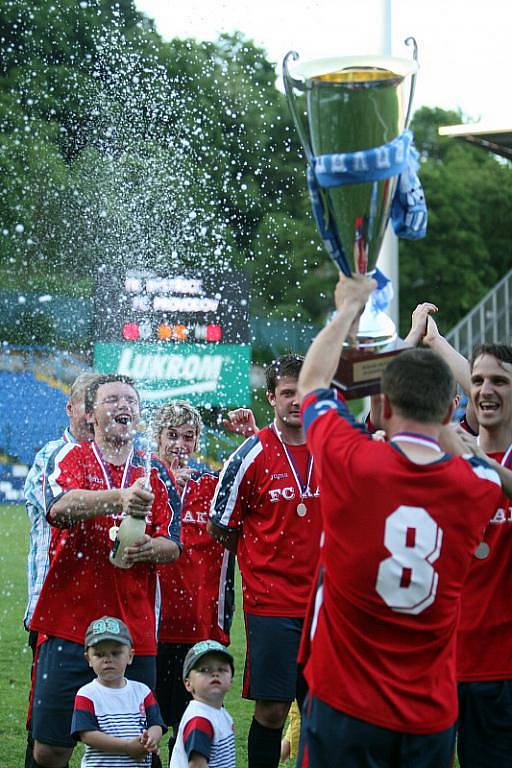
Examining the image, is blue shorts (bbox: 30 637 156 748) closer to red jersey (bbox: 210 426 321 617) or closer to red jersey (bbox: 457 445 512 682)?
red jersey (bbox: 210 426 321 617)

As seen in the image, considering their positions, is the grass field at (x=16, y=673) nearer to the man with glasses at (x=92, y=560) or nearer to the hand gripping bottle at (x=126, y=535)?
the man with glasses at (x=92, y=560)

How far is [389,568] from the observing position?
122 inches

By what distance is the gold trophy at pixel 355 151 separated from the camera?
3.32 meters

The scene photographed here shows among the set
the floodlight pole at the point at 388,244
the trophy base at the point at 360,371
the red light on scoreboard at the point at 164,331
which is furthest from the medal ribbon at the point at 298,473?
the red light on scoreboard at the point at 164,331

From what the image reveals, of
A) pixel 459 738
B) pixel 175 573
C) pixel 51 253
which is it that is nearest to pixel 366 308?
pixel 459 738

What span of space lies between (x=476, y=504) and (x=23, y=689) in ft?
17.3

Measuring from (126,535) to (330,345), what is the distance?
67.3 inches

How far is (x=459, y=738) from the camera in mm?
4090

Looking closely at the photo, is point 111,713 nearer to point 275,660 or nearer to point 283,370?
point 275,660

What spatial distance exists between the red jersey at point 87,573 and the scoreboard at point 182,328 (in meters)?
15.7

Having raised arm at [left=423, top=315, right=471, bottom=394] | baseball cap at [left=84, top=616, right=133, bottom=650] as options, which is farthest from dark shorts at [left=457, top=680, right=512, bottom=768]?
baseball cap at [left=84, top=616, right=133, bottom=650]

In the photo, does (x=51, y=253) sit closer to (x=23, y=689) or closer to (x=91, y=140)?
(x=91, y=140)

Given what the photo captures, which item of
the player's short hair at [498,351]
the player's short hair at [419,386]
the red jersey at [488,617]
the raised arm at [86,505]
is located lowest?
the red jersey at [488,617]

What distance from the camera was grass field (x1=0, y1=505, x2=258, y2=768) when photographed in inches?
247
